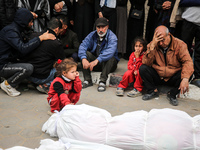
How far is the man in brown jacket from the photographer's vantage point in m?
3.47

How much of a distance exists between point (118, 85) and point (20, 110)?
1.89 m

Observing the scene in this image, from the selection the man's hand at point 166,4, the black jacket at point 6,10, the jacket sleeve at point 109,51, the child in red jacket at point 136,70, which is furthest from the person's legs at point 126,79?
the black jacket at point 6,10

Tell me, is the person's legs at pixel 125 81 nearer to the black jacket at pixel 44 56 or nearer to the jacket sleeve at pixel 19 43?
the black jacket at pixel 44 56

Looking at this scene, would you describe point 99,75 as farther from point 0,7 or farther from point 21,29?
point 0,7

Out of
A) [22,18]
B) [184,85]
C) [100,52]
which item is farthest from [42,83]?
[184,85]

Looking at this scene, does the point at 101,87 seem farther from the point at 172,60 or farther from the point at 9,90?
the point at 9,90

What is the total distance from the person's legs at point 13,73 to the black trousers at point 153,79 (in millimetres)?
1944

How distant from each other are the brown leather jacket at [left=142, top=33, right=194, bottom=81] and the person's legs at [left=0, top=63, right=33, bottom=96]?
200cm

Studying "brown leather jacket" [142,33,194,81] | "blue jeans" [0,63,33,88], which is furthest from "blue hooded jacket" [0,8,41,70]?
"brown leather jacket" [142,33,194,81]

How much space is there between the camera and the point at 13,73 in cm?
375

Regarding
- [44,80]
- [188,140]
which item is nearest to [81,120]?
[188,140]

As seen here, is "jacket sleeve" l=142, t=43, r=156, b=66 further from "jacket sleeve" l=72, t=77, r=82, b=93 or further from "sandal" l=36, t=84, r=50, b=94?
"sandal" l=36, t=84, r=50, b=94

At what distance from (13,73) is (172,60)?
2.69 meters

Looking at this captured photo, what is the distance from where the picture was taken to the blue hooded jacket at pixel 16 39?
368 centimetres
